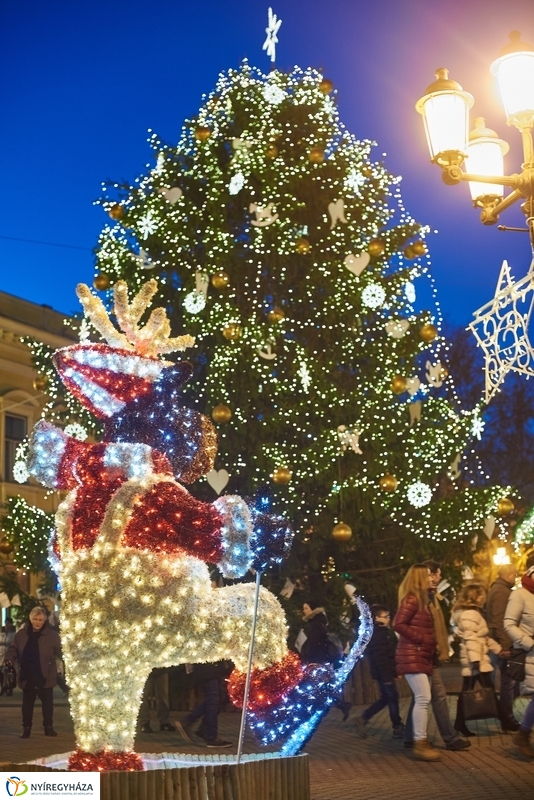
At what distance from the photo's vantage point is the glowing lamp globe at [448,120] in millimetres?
8281

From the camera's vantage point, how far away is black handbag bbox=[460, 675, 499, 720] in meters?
11.4

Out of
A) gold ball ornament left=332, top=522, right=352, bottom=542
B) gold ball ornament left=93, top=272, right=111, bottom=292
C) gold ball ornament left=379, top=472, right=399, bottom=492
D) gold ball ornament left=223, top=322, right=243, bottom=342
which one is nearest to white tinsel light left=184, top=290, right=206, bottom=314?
gold ball ornament left=223, top=322, right=243, bottom=342

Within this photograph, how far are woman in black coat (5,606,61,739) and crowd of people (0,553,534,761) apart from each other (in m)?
0.01

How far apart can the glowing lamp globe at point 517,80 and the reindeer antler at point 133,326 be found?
2.91 meters

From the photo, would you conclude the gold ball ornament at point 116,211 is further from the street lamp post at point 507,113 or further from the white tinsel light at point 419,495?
the street lamp post at point 507,113

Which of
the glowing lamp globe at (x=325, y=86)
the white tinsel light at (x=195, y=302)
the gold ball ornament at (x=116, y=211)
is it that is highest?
the glowing lamp globe at (x=325, y=86)

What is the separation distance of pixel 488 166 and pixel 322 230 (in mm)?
8221

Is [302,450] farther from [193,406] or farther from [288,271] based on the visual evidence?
[288,271]

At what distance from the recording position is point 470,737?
1219 cm

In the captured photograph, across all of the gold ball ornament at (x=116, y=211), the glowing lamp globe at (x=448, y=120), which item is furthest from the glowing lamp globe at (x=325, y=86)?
the glowing lamp globe at (x=448, y=120)

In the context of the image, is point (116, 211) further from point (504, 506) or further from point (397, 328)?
Result: point (504, 506)

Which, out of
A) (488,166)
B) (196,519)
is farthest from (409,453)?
(196,519)

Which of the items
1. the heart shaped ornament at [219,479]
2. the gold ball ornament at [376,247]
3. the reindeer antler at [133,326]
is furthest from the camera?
the gold ball ornament at [376,247]

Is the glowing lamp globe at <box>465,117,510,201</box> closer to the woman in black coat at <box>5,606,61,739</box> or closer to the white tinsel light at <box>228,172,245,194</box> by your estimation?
the white tinsel light at <box>228,172,245,194</box>
